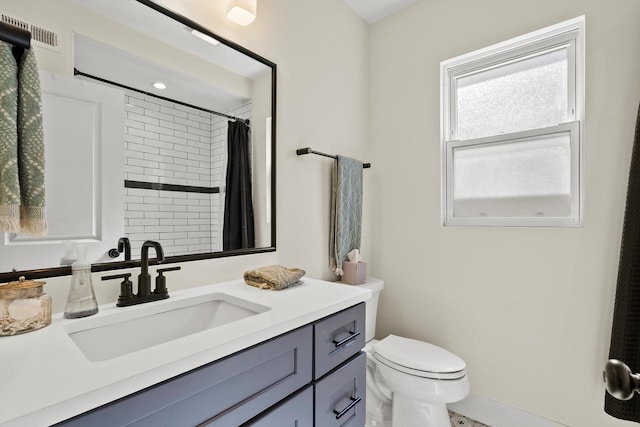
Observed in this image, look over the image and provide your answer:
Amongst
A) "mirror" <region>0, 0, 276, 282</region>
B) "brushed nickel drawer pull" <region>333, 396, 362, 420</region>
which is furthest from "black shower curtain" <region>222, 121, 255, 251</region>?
"brushed nickel drawer pull" <region>333, 396, 362, 420</region>

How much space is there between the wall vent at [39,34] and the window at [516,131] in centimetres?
182

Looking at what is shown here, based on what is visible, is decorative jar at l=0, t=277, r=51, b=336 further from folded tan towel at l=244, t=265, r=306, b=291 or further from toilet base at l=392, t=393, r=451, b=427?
toilet base at l=392, t=393, r=451, b=427

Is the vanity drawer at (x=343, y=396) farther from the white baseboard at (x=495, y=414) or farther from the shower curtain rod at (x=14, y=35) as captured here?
the shower curtain rod at (x=14, y=35)

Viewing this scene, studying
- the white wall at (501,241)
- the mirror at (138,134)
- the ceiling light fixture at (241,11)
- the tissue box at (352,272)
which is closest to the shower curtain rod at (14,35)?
the mirror at (138,134)

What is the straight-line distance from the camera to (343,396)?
1053 millimetres

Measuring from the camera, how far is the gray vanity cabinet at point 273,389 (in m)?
0.59

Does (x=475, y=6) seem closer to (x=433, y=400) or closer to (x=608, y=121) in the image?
(x=608, y=121)

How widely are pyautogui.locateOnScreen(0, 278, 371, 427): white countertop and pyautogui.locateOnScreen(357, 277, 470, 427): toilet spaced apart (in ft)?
2.70

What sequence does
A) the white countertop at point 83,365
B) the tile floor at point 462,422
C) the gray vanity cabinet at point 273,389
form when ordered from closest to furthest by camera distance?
the white countertop at point 83,365, the gray vanity cabinet at point 273,389, the tile floor at point 462,422

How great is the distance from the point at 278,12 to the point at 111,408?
1705mm

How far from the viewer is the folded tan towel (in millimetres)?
1176

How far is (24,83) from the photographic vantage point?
0.71 m

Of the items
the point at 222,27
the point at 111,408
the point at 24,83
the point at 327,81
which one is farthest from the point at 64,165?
the point at 327,81

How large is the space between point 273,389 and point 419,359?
955 mm
